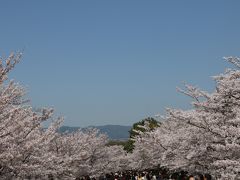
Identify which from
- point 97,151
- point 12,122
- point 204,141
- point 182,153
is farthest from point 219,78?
point 97,151

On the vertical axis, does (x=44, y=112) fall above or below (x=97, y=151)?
below

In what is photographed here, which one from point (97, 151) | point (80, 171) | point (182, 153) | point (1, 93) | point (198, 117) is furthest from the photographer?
point (97, 151)

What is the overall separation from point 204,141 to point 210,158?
0.78 m

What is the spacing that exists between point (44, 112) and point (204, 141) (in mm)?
4207

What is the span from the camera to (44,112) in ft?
36.2

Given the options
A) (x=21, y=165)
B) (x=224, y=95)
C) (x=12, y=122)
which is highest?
(x=224, y=95)

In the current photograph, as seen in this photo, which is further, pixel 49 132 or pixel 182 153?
pixel 182 153

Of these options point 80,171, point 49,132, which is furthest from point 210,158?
point 80,171

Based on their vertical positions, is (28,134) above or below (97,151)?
below

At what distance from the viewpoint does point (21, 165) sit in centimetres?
1080

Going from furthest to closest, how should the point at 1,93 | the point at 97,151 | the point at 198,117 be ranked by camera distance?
the point at 97,151
the point at 198,117
the point at 1,93

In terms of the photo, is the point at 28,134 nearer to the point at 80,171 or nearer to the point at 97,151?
the point at 80,171

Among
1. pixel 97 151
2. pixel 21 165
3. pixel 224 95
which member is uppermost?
pixel 97 151

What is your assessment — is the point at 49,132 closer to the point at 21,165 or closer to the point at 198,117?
the point at 21,165
